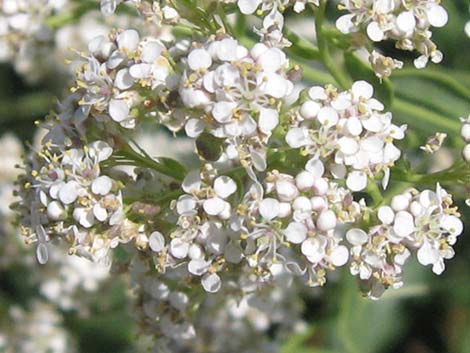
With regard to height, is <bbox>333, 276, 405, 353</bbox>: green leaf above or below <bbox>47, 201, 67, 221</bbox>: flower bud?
below

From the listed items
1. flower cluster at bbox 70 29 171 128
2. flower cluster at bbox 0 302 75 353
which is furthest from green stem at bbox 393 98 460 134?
flower cluster at bbox 0 302 75 353

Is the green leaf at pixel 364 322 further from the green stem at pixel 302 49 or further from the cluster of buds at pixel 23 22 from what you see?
the cluster of buds at pixel 23 22

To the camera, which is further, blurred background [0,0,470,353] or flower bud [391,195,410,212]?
blurred background [0,0,470,353]

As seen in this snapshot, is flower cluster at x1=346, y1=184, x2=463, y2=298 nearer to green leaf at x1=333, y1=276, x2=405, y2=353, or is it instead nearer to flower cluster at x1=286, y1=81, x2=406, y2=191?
flower cluster at x1=286, y1=81, x2=406, y2=191

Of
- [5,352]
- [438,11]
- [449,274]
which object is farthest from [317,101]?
[5,352]

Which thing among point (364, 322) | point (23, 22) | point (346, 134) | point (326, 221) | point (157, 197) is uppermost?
point (346, 134)

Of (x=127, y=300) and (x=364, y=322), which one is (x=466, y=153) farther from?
(x=127, y=300)

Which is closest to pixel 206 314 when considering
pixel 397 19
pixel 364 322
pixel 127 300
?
pixel 127 300
